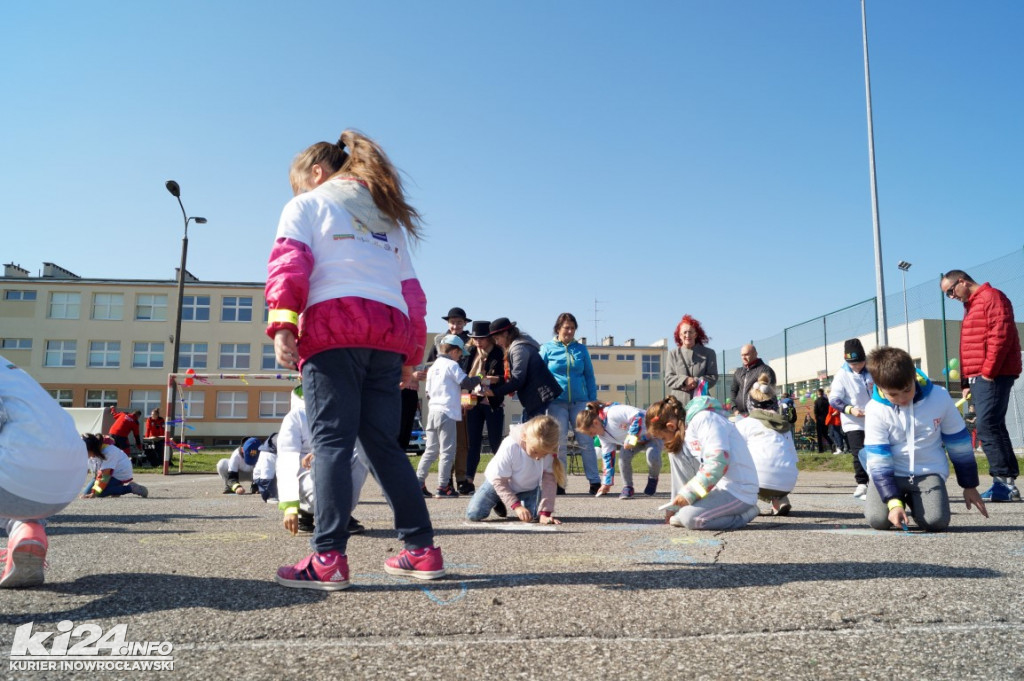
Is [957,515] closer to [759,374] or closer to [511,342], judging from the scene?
[759,374]

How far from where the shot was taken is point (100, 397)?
48.7 metres

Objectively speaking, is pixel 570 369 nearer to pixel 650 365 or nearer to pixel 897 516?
pixel 897 516

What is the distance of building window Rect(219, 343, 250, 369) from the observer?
5019 centimetres

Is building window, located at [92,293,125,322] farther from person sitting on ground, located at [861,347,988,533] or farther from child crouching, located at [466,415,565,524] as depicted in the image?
person sitting on ground, located at [861,347,988,533]

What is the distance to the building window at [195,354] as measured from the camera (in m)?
50.1

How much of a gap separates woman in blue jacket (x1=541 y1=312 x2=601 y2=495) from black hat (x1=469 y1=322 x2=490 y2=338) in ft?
2.32

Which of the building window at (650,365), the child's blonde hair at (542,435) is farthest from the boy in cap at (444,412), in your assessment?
the building window at (650,365)

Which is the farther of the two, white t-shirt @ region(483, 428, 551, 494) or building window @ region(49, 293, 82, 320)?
building window @ region(49, 293, 82, 320)

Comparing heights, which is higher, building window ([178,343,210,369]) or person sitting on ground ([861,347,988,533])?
building window ([178,343,210,369])

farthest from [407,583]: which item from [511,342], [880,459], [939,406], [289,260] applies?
[511,342]

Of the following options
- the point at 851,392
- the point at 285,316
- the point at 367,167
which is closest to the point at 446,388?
the point at 851,392

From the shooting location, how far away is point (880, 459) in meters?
4.69

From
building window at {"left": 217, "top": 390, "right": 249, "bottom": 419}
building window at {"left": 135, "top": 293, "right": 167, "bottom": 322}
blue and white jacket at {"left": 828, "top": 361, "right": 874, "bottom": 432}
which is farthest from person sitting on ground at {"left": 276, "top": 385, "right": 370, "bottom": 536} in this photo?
building window at {"left": 135, "top": 293, "right": 167, "bottom": 322}

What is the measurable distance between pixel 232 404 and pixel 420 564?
159 ft
